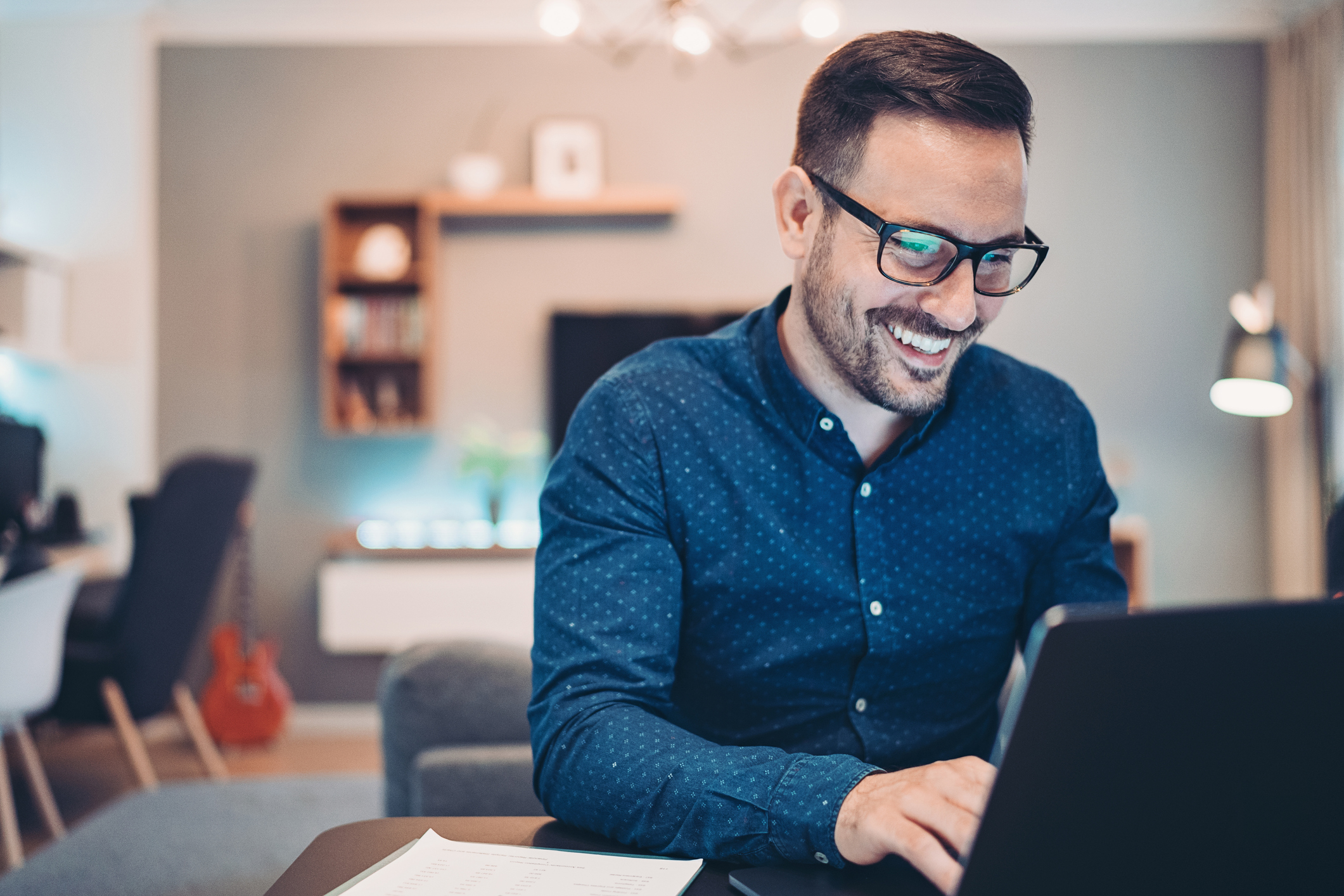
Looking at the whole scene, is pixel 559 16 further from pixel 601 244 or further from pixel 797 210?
pixel 797 210

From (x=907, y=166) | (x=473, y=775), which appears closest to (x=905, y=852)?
(x=907, y=166)

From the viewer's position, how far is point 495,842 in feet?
2.22

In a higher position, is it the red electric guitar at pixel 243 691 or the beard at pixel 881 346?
the beard at pixel 881 346

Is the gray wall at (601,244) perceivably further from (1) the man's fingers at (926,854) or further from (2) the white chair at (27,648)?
(1) the man's fingers at (926,854)

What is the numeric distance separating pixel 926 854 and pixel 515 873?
260 mm

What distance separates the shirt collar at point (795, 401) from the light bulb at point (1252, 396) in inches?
99.9

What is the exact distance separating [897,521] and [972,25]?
362 cm

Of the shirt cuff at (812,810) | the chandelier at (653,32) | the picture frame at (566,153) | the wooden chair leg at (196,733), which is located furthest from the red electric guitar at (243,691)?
the shirt cuff at (812,810)

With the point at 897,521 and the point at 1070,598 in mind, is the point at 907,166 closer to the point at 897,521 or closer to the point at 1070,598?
the point at 897,521

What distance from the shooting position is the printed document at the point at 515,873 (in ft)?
1.93

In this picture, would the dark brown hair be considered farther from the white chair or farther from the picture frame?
the picture frame

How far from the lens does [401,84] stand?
13.0ft

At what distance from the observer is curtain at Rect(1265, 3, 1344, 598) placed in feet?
11.7

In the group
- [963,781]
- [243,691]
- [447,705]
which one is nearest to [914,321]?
[963,781]
